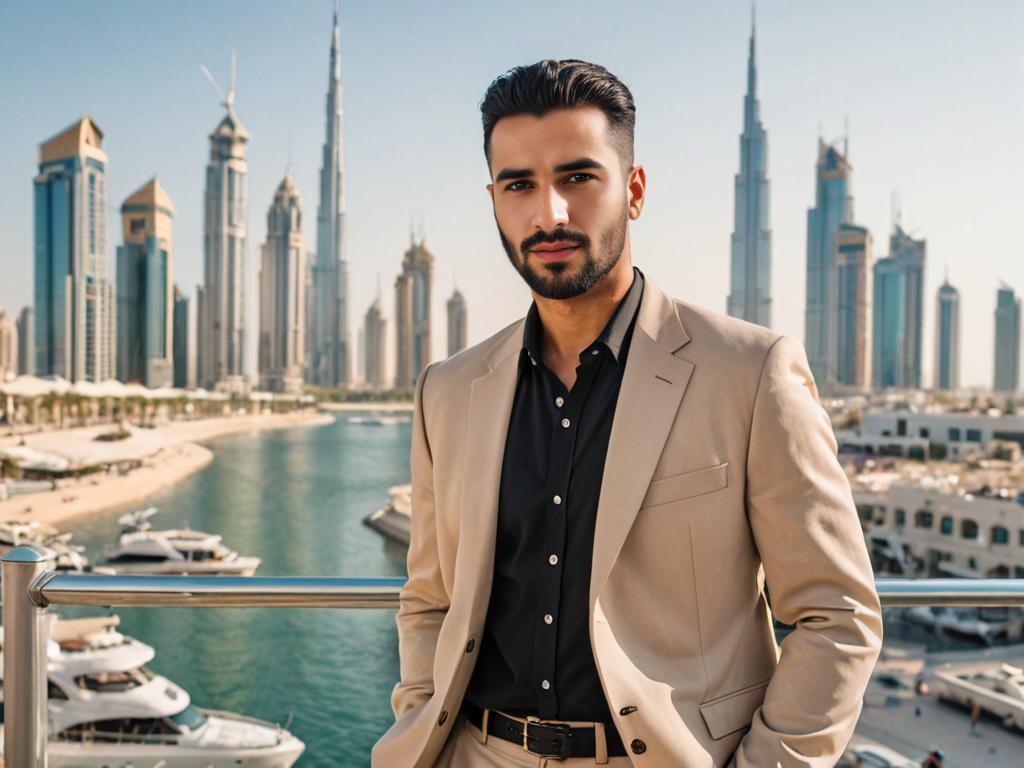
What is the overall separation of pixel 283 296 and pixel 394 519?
69.0 m

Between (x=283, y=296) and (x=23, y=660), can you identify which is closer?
(x=23, y=660)

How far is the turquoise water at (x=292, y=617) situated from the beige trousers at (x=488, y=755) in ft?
11.2

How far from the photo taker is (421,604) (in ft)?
3.91

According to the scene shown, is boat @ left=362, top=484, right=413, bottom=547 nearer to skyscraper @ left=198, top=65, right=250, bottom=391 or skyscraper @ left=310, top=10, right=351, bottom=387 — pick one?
skyscraper @ left=198, top=65, right=250, bottom=391

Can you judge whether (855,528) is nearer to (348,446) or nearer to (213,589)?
(213,589)

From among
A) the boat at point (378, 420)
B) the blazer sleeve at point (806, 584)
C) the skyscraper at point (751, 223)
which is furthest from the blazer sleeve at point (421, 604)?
the skyscraper at point (751, 223)

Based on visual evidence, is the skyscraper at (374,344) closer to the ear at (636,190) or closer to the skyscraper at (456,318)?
the skyscraper at (456,318)

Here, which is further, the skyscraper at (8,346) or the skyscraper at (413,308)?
the skyscraper at (413,308)

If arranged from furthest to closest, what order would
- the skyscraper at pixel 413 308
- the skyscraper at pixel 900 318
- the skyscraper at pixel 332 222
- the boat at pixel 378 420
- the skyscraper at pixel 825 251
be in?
the skyscraper at pixel 332 222 → the skyscraper at pixel 413 308 → the skyscraper at pixel 900 318 → the skyscraper at pixel 825 251 → the boat at pixel 378 420

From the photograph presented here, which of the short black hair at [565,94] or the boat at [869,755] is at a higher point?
the short black hair at [565,94]

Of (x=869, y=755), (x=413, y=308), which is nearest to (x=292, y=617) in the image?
(x=869, y=755)

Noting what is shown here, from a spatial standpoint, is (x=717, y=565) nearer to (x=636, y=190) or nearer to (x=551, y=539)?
(x=551, y=539)

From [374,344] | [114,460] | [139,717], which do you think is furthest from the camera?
[374,344]

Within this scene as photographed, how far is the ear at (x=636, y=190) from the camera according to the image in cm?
107
